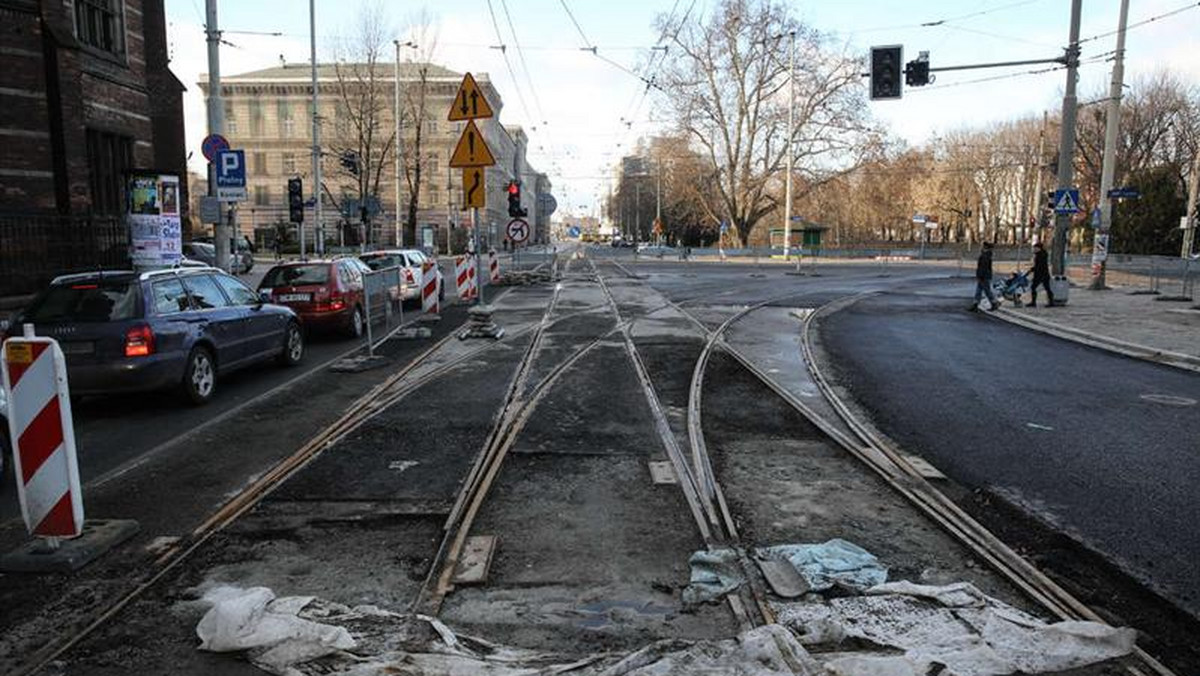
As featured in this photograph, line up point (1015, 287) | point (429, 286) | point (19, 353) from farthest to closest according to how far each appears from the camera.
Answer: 1. point (1015, 287)
2. point (429, 286)
3. point (19, 353)

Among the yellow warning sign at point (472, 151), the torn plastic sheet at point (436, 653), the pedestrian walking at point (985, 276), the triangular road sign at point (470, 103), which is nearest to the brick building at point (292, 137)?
the pedestrian walking at point (985, 276)

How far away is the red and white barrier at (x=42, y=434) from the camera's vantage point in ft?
15.5

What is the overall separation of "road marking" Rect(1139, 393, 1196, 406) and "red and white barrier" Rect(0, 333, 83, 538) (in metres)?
10.5

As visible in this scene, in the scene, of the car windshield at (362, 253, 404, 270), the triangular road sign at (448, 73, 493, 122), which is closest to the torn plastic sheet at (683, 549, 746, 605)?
the triangular road sign at (448, 73, 493, 122)

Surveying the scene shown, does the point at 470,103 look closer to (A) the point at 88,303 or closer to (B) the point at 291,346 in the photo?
(B) the point at 291,346

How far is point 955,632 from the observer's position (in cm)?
380

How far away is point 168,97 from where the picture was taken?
28.9 meters

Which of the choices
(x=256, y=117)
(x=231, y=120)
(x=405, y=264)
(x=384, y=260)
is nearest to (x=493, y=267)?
(x=405, y=264)

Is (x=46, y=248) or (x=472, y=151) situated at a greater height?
(x=472, y=151)

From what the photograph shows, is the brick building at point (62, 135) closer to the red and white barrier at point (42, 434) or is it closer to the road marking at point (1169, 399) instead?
the red and white barrier at point (42, 434)

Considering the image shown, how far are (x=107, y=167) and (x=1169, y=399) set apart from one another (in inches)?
906

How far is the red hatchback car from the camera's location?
14.7 meters

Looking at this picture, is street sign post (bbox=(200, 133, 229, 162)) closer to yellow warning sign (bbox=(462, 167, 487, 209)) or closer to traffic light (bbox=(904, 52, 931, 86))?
yellow warning sign (bbox=(462, 167, 487, 209))

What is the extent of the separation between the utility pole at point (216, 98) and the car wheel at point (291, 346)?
6865 millimetres
